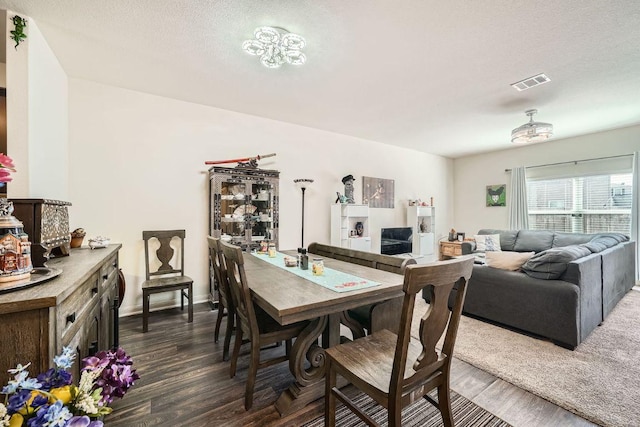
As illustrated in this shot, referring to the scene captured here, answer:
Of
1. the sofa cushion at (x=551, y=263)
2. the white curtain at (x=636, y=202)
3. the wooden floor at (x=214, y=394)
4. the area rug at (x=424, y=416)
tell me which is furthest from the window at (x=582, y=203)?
the area rug at (x=424, y=416)

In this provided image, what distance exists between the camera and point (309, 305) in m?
1.41

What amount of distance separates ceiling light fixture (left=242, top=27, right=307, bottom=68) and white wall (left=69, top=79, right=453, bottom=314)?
174cm

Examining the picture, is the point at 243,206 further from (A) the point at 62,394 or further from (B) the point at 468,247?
(B) the point at 468,247

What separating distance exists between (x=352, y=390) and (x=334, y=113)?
3.42m

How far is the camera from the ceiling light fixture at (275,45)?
6.83 ft

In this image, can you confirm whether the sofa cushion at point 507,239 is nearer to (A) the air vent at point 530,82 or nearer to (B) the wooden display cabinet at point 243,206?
(A) the air vent at point 530,82

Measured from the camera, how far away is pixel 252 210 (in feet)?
12.4

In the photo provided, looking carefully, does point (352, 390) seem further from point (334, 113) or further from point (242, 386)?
point (334, 113)

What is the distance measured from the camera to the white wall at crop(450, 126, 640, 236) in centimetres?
469

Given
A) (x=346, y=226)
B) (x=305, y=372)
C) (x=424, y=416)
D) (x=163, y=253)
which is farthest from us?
(x=346, y=226)

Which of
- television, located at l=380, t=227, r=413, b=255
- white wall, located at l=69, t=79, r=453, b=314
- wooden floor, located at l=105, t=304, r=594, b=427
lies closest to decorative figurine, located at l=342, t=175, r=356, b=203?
white wall, located at l=69, t=79, r=453, b=314

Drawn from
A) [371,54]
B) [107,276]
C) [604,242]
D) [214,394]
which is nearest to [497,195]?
[604,242]

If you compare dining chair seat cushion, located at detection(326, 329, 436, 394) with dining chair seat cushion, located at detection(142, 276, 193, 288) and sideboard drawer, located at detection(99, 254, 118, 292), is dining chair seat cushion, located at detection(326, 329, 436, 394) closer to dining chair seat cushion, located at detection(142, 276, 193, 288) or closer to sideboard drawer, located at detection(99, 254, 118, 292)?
sideboard drawer, located at detection(99, 254, 118, 292)

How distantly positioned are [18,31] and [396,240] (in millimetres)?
5752
